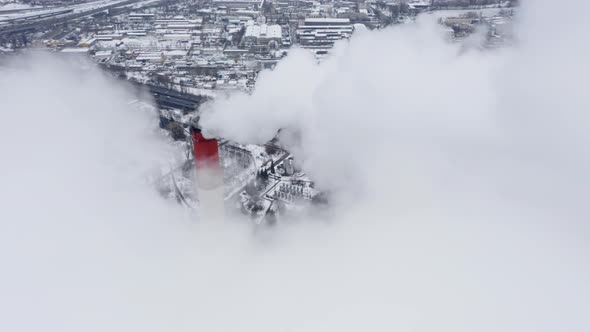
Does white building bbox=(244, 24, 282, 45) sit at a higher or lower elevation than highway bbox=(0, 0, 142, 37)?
lower

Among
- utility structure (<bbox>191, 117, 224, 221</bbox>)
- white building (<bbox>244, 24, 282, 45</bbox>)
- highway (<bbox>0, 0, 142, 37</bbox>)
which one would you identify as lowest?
utility structure (<bbox>191, 117, 224, 221</bbox>)

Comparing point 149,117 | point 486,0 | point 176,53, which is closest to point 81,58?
point 176,53

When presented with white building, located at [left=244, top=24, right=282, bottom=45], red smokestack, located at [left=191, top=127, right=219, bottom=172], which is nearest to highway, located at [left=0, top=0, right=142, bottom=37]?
white building, located at [left=244, top=24, right=282, bottom=45]

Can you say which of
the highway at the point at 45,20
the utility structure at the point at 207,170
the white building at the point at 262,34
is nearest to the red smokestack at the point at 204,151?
the utility structure at the point at 207,170

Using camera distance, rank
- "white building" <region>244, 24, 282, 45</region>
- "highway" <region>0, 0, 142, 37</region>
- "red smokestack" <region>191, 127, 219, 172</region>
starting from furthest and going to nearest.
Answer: "highway" <region>0, 0, 142, 37</region> < "white building" <region>244, 24, 282, 45</region> < "red smokestack" <region>191, 127, 219, 172</region>

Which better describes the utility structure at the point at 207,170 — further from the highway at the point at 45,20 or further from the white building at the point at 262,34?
the highway at the point at 45,20

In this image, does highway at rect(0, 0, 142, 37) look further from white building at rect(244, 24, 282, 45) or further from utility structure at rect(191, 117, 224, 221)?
utility structure at rect(191, 117, 224, 221)

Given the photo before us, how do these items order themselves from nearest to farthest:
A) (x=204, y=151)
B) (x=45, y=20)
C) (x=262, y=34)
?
1. (x=204, y=151)
2. (x=262, y=34)
3. (x=45, y=20)

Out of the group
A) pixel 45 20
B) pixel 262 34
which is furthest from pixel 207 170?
pixel 45 20

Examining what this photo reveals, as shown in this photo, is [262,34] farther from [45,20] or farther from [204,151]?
[204,151]
